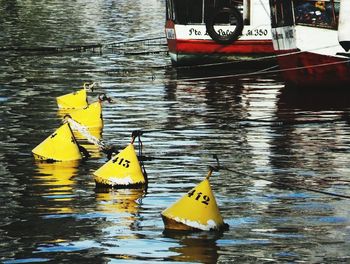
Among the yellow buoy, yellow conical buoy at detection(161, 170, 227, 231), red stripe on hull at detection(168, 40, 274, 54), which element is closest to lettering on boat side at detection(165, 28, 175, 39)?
red stripe on hull at detection(168, 40, 274, 54)

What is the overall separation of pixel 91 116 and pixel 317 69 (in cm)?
865

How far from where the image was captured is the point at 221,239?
15703 mm

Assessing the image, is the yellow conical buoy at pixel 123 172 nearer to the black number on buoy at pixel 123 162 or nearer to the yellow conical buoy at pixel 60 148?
the black number on buoy at pixel 123 162

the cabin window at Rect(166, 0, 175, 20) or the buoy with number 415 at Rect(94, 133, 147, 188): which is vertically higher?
the cabin window at Rect(166, 0, 175, 20)

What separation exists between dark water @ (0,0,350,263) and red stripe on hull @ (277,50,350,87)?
439mm

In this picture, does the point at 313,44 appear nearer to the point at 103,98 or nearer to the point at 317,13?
the point at 317,13

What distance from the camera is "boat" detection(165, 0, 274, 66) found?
138ft

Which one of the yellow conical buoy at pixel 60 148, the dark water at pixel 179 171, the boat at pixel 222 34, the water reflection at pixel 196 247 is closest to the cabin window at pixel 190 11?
the boat at pixel 222 34

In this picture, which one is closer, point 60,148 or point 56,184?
point 56,184

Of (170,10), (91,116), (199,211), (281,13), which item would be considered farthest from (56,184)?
(170,10)

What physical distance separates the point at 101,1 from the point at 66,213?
323ft

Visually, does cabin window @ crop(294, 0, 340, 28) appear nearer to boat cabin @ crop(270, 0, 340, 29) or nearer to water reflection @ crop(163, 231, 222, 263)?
boat cabin @ crop(270, 0, 340, 29)

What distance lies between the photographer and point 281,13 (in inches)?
1373

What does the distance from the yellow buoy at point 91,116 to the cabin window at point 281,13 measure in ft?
27.7
